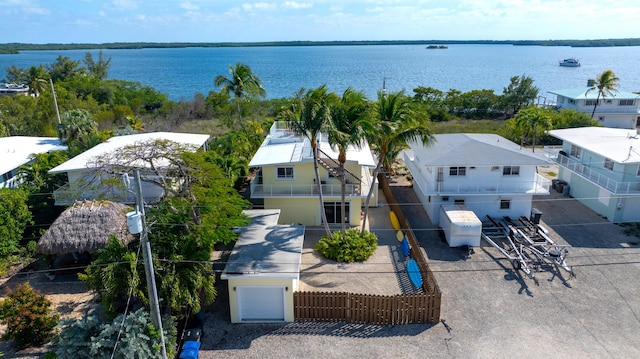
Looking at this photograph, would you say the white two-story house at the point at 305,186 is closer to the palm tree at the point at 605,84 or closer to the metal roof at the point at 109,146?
the metal roof at the point at 109,146

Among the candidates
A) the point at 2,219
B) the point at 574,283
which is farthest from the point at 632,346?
the point at 2,219

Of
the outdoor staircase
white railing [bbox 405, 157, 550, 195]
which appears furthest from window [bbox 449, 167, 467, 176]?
the outdoor staircase

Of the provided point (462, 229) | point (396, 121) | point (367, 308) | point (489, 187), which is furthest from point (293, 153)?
point (367, 308)

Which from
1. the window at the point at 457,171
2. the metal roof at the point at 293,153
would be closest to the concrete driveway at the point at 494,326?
the window at the point at 457,171

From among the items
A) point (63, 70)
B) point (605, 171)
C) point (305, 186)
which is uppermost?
point (63, 70)

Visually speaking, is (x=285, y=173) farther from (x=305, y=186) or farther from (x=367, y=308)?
(x=367, y=308)

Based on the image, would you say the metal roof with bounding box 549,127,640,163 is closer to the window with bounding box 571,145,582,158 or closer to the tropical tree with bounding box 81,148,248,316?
the window with bounding box 571,145,582,158

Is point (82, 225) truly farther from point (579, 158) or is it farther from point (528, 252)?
point (579, 158)
